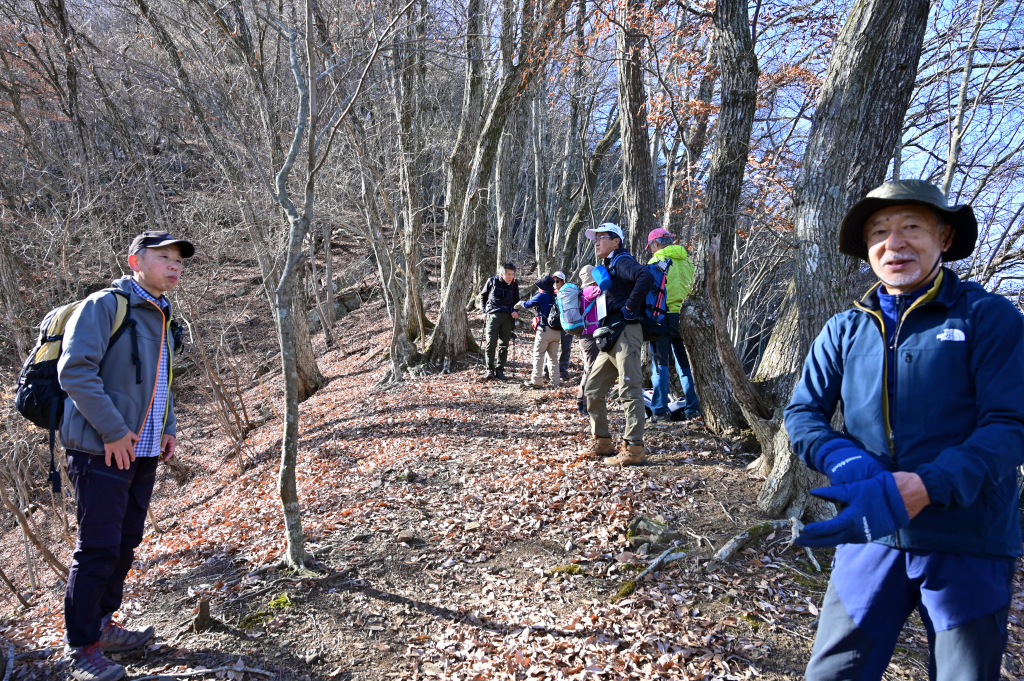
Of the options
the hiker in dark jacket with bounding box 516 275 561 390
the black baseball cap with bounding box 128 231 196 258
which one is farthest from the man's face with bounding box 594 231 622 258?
the black baseball cap with bounding box 128 231 196 258

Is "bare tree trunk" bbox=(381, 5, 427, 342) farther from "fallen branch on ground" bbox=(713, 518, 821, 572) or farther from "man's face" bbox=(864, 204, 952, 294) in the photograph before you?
"man's face" bbox=(864, 204, 952, 294)

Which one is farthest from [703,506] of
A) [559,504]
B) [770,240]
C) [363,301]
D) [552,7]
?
[363,301]

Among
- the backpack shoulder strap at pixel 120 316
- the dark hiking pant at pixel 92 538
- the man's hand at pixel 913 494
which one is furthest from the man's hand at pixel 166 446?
the man's hand at pixel 913 494

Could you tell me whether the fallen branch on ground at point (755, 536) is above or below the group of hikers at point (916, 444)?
below

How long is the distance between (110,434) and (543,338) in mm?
6578

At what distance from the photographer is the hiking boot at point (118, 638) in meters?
3.12

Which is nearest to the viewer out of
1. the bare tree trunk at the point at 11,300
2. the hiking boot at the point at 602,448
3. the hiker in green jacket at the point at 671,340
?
the hiking boot at the point at 602,448

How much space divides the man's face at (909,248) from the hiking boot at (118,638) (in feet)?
13.6

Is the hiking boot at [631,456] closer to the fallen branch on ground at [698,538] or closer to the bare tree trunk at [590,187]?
the fallen branch on ground at [698,538]

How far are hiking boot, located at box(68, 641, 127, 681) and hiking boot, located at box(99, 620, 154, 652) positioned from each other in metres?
0.15

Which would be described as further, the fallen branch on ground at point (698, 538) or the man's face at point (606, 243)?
the man's face at point (606, 243)

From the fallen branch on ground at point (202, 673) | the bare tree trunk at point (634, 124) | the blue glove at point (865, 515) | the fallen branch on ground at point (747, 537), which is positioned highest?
the bare tree trunk at point (634, 124)

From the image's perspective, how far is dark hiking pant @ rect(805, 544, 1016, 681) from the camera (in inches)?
66.2

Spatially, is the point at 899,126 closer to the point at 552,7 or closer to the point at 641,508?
the point at 641,508
